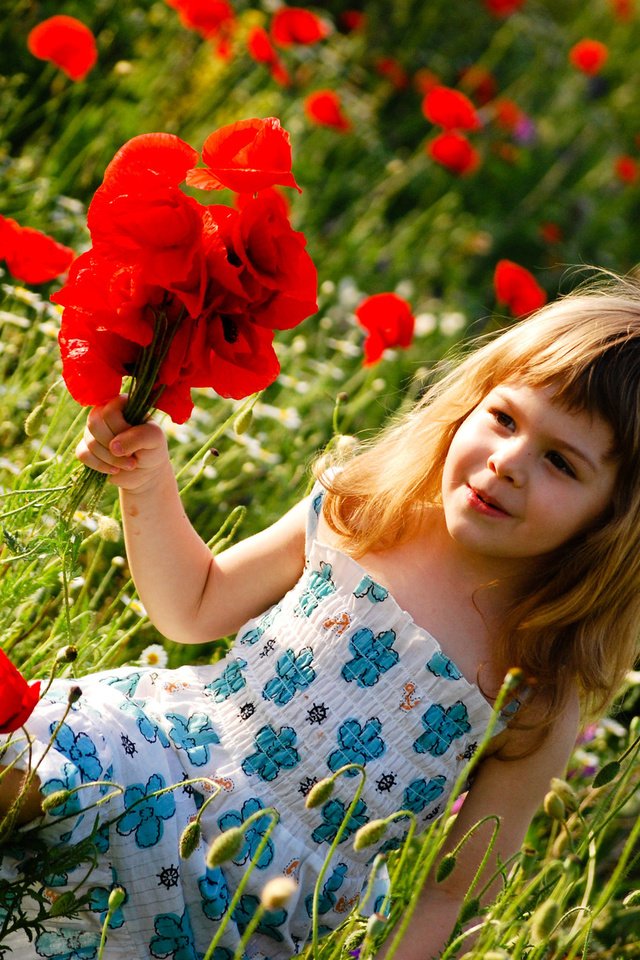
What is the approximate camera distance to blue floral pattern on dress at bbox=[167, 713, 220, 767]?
1538 millimetres

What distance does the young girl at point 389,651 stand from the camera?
147 cm

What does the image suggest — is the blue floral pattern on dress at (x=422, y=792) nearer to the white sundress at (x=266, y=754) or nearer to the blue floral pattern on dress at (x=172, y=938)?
the white sundress at (x=266, y=754)

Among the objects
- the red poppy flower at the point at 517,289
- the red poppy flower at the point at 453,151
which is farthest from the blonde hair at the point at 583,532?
the red poppy flower at the point at 453,151

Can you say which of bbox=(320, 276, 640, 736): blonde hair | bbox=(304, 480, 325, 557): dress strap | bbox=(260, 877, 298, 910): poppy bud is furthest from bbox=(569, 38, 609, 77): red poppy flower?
bbox=(260, 877, 298, 910): poppy bud

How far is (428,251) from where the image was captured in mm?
4551

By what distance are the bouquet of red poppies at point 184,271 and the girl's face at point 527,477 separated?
37cm

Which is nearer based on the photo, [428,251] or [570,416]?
[570,416]

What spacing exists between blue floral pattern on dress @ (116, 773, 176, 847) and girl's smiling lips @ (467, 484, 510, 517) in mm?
547

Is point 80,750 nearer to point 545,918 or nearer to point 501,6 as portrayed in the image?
point 545,918

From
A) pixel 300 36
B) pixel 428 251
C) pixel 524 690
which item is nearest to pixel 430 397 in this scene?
pixel 524 690

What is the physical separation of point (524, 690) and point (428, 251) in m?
3.17

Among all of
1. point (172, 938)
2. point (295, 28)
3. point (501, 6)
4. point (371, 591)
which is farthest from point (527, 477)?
point (501, 6)

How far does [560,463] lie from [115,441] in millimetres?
589

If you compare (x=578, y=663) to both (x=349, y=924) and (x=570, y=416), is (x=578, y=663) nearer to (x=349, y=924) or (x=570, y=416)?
(x=570, y=416)
